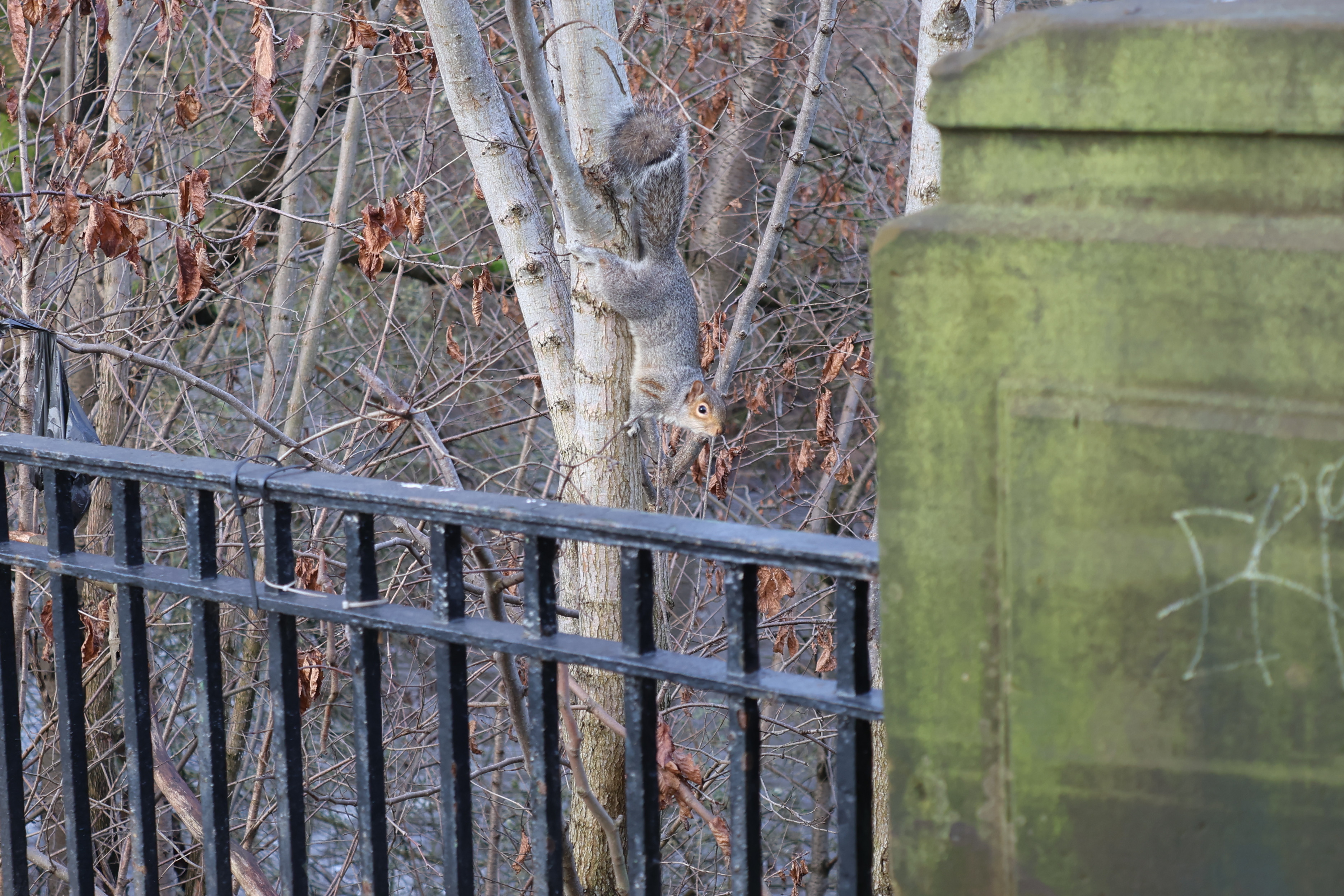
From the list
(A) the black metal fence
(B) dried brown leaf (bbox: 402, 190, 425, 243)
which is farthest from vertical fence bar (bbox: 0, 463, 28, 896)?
(B) dried brown leaf (bbox: 402, 190, 425, 243)

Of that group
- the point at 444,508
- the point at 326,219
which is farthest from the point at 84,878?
the point at 326,219

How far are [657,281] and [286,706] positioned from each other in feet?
9.11

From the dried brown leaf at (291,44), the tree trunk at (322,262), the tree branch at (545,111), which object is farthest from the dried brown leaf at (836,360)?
the dried brown leaf at (291,44)

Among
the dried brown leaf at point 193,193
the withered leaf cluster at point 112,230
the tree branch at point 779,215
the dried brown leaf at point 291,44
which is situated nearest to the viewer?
the withered leaf cluster at point 112,230

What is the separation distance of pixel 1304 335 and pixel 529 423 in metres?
5.53

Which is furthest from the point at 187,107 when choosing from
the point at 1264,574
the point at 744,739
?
the point at 1264,574

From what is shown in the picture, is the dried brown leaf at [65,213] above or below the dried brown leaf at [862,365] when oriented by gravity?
above

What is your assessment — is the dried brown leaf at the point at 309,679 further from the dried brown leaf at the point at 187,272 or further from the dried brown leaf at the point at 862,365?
the dried brown leaf at the point at 862,365

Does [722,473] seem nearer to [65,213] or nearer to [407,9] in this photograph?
[65,213]

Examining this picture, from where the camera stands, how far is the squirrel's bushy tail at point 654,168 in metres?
3.77

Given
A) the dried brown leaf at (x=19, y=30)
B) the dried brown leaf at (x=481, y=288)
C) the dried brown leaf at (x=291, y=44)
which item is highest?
the dried brown leaf at (x=291, y=44)

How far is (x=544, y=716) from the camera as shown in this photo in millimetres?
1652

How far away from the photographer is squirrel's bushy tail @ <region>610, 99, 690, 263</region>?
3.77m

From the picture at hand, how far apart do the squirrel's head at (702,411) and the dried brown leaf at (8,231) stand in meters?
2.31
